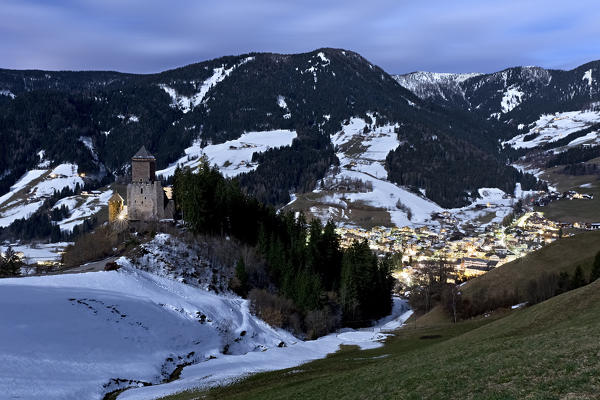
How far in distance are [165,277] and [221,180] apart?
3272cm

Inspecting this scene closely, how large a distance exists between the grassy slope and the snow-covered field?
1038cm

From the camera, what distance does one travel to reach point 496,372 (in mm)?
22891

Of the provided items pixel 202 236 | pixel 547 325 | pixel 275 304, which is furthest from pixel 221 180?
pixel 547 325

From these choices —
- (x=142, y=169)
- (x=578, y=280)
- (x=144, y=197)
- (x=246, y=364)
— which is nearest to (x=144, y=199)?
(x=144, y=197)

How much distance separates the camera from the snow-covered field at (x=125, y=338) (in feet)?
139

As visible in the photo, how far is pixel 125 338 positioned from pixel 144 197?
5569cm

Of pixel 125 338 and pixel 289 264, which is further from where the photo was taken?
Result: pixel 289 264

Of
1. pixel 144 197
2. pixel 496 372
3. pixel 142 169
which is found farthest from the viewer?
pixel 142 169

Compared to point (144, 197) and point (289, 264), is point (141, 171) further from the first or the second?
point (289, 264)

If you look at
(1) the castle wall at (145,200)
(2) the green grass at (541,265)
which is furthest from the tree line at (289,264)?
(2) the green grass at (541,265)

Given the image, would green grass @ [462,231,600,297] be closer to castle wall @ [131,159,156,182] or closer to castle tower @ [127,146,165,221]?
castle tower @ [127,146,165,221]

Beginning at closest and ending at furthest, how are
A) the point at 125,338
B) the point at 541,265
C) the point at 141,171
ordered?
the point at 125,338
the point at 541,265
the point at 141,171

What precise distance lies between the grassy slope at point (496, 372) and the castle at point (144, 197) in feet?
233

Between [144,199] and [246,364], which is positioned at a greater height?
[144,199]
